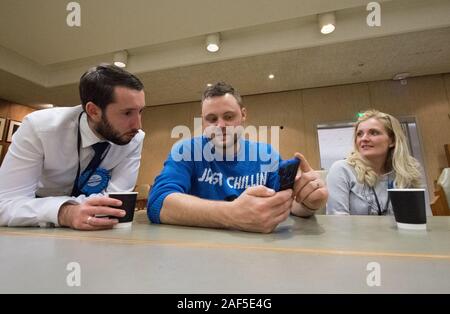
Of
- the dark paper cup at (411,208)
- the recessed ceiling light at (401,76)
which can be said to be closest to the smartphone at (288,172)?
the dark paper cup at (411,208)

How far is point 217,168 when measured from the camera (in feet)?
3.36

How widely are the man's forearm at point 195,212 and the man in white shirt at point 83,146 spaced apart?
11.7 inches

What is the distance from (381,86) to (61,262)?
14.9ft

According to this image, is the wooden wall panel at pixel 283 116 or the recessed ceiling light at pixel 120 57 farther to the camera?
the wooden wall panel at pixel 283 116

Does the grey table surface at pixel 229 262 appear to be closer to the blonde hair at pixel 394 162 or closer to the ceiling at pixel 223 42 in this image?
the blonde hair at pixel 394 162

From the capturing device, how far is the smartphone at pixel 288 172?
0.60 m

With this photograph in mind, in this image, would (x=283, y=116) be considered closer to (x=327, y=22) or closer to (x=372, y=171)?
(x=327, y=22)

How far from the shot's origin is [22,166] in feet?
2.73

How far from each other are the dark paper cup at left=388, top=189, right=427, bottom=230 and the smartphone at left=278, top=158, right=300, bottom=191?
0.26m

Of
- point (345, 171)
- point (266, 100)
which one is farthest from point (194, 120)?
point (345, 171)

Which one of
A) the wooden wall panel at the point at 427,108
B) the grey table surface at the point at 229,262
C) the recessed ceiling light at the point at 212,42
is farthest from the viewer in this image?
the wooden wall panel at the point at 427,108

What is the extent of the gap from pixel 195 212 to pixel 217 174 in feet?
1.27

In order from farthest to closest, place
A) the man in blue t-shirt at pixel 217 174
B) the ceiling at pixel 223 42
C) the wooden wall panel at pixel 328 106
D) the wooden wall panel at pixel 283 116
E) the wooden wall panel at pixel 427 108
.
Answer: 1. the wooden wall panel at pixel 283 116
2. the wooden wall panel at pixel 328 106
3. the wooden wall panel at pixel 427 108
4. the ceiling at pixel 223 42
5. the man in blue t-shirt at pixel 217 174

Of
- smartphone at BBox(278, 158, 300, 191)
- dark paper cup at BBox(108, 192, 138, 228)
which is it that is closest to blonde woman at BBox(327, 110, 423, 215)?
smartphone at BBox(278, 158, 300, 191)
